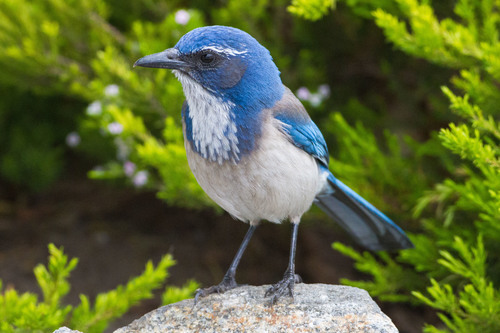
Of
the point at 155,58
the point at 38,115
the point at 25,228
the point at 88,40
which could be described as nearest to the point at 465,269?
the point at 155,58

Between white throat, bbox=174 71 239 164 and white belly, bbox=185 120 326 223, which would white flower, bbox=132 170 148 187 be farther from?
white throat, bbox=174 71 239 164

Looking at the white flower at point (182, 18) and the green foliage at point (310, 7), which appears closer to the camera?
the green foliage at point (310, 7)

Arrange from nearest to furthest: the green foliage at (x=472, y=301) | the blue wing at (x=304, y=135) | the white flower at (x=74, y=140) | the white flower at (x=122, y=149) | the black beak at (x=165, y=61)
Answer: the black beak at (x=165, y=61) → the blue wing at (x=304, y=135) → the green foliage at (x=472, y=301) → the white flower at (x=122, y=149) → the white flower at (x=74, y=140)

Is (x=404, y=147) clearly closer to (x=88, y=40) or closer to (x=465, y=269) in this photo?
(x=465, y=269)

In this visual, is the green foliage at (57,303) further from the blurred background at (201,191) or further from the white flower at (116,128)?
the white flower at (116,128)

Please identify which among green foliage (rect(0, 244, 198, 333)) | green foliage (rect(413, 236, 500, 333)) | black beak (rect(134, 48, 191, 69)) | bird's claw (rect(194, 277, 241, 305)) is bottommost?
green foliage (rect(413, 236, 500, 333))

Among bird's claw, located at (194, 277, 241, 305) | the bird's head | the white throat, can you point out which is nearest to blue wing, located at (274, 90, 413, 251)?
the bird's head

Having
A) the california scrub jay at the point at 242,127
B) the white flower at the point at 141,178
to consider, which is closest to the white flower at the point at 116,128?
the white flower at the point at 141,178
